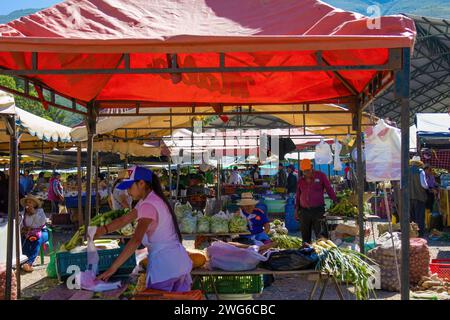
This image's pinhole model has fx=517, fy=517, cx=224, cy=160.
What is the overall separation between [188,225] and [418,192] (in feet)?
25.6

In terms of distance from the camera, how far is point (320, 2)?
4.78 meters

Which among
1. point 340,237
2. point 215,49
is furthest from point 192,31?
point 340,237

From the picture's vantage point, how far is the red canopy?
399 centimetres

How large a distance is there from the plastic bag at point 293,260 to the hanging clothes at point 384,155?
1237 mm

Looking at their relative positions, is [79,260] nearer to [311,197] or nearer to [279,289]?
[279,289]

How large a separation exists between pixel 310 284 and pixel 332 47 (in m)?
5.42

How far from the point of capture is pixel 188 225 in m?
7.76

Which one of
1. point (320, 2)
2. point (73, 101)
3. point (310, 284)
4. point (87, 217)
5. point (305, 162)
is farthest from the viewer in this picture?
point (305, 162)

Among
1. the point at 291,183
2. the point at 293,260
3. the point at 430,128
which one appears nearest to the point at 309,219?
the point at 293,260

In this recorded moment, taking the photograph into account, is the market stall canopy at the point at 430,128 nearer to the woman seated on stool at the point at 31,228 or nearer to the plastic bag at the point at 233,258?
the woman seated on stool at the point at 31,228

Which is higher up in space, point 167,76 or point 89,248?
point 167,76

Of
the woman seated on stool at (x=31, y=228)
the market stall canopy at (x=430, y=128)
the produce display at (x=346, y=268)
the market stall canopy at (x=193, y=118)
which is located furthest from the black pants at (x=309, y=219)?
the market stall canopy at (x=430, y=128)

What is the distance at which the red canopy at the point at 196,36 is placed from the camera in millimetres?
3992

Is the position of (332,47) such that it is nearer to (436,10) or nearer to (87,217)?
(87,217)
